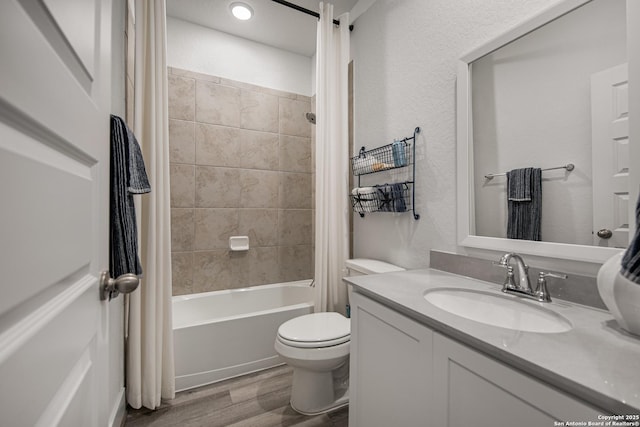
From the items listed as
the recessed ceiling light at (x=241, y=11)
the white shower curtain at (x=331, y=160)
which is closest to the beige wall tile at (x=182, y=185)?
the white shower curtain at (x=331, y=160)

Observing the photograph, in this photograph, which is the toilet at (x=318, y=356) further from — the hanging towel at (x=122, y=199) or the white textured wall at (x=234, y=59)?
the white textured wall at (x=234, y=59)

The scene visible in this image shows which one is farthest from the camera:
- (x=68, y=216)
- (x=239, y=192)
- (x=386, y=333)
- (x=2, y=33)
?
(x=239, y=192)

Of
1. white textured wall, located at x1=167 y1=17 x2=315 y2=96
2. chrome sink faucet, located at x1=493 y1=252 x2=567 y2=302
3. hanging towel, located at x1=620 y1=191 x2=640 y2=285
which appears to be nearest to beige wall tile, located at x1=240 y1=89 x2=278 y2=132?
white textured wall, located at x1=167 y1=17 x2=315 y2=96

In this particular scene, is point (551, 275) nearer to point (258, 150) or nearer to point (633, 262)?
point (633, 262)

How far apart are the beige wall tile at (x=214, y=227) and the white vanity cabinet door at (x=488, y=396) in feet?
6.59

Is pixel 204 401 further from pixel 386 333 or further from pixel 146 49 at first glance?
pixel 146 49

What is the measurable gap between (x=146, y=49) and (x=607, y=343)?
84.4 inches

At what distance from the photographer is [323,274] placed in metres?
1.92

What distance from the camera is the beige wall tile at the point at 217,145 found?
2.32 meters

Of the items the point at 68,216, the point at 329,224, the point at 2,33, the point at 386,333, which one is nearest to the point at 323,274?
the point at 329,224

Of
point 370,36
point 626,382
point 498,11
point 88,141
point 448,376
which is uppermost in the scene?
point 370,36

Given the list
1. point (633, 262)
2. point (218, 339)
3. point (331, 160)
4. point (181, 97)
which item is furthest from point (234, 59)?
point (633, 262)

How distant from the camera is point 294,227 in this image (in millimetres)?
2730

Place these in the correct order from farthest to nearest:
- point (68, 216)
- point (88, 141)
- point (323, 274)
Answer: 1. point (323, 274)
2. point (88, 141)
3. point (68, 216)
